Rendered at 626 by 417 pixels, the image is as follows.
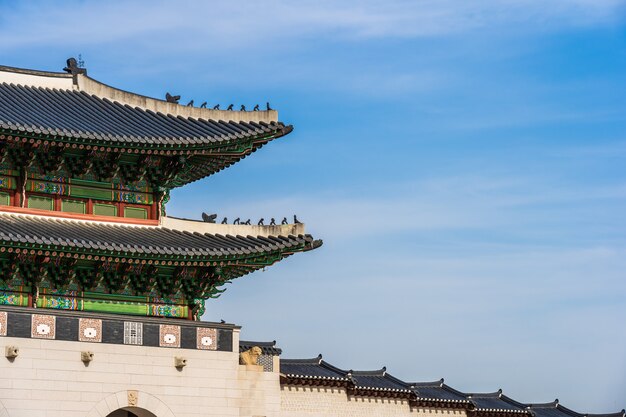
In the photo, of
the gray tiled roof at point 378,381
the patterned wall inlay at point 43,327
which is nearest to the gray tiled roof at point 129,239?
the patterned wall inlay at point 43,327

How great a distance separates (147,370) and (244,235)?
5262 millimetres

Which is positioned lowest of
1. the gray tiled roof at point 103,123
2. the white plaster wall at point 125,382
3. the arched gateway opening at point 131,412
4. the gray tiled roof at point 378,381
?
the arched gateway opening at point 131,412

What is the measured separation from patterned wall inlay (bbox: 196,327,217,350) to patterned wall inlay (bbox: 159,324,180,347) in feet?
2.11

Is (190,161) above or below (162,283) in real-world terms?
above

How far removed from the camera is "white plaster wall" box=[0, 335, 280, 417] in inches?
1481

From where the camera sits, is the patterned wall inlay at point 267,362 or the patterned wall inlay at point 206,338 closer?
the patterned wall inlay at point 206,338

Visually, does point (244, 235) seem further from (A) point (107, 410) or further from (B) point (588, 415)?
(B) point (588, 415)

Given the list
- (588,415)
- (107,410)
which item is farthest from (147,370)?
(588,415)

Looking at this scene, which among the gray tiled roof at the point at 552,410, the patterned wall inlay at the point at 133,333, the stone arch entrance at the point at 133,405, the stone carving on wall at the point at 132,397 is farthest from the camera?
the gray tiled roof at the point at 552,410

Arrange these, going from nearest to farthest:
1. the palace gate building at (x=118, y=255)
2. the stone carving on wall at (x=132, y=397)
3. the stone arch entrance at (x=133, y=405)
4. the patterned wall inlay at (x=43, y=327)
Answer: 1. the patterned wall inlay at (x=43, y=327)
2. the palace gate building at (x=118, y=255)
3. the stone arch entrance at (x=133, y=405)
4. the stone carving on wall at (x=132, y=397)

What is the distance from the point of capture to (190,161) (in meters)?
42.9

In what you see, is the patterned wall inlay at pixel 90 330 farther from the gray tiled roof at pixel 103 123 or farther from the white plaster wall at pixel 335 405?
the white plaster wall at pixel 335 405

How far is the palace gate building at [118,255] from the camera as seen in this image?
38250 mm

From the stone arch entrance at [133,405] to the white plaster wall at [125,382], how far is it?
27mm
